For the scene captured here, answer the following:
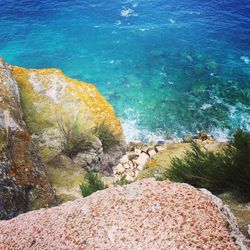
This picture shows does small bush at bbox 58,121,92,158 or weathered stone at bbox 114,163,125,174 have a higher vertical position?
small bush at bbox 58,121,92,158

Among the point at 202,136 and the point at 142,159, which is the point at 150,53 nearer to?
the point at 202,136

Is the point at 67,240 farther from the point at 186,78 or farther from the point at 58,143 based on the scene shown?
the point at 186,78

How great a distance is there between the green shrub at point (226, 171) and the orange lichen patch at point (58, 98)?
17.0 feet

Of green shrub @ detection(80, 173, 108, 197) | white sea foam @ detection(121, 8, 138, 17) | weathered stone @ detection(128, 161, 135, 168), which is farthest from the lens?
white sea foam @ detection(121, 8, 138, 17)

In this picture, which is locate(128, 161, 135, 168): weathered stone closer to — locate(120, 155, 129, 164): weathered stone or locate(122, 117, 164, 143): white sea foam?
locate(120, 155, 129, 164): weathered stone

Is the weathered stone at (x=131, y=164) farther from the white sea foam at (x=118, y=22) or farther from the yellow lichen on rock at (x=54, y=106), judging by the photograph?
the white sea foam at (x=118, y=22)

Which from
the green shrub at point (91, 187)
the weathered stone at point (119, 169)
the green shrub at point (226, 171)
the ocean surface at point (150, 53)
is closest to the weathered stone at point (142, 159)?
the weathered stone at point (119, 169)

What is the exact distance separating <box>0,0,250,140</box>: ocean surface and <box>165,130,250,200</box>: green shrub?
907cm

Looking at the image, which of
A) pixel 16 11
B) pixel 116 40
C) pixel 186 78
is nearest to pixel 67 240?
pixel 186 78

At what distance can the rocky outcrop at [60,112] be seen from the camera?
33.2ft

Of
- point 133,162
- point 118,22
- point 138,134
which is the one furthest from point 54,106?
point 118,22

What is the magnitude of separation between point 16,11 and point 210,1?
60.2 ft

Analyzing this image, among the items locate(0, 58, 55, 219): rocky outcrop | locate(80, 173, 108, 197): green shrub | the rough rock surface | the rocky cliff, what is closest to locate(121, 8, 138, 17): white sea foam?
the rocky cliff

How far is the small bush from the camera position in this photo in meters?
10.0
